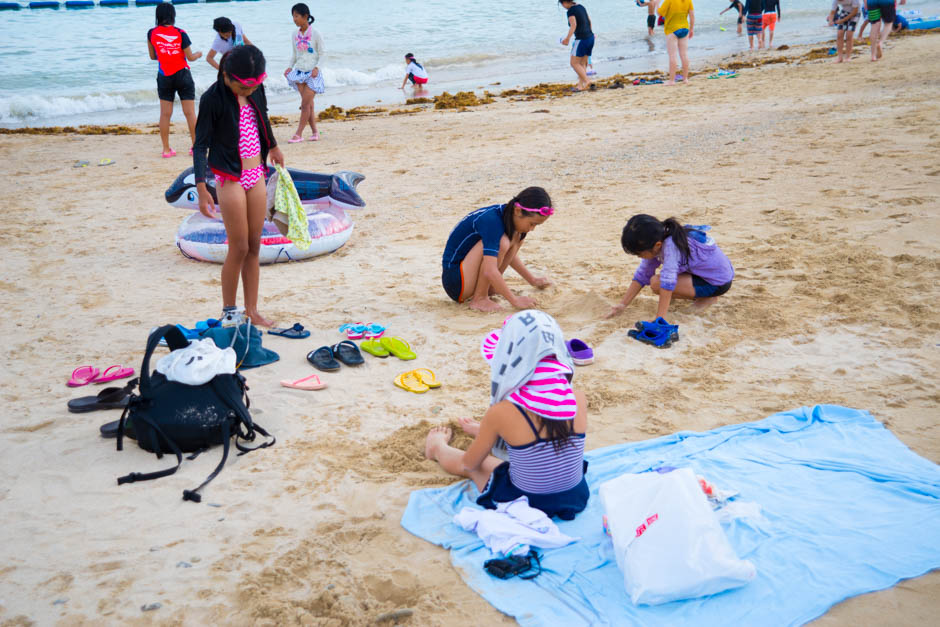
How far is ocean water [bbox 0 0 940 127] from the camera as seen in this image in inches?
649

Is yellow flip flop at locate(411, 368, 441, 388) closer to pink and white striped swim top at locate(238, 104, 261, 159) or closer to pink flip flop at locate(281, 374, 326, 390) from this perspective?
pink flip flop at locate(281, 374, 326, 390)

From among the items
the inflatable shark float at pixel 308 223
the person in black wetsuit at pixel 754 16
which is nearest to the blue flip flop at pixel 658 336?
the inflatable shark float at pixel 308 223

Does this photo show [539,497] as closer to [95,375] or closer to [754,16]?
[95,375]

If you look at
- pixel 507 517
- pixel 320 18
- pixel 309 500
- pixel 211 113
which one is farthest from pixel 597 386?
A: pixel 320 18

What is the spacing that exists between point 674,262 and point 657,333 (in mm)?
495

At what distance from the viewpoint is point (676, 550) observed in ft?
7.76

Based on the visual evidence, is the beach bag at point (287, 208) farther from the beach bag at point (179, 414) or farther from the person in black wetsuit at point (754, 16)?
the person in black wetsuit at point (754, 16)

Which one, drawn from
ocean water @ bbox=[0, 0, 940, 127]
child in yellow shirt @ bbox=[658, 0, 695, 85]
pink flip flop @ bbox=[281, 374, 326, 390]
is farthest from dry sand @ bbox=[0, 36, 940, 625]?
ocean water @ bbox=[0, 0, 940, 127]

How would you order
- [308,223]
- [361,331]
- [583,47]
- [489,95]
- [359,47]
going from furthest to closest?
[359,47], [489,95], [583,47], [308,223], [361,331]

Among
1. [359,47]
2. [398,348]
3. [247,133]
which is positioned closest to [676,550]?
[398,348]

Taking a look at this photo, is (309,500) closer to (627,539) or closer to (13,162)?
(627,539)

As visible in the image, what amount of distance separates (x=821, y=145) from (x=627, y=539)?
283 inches

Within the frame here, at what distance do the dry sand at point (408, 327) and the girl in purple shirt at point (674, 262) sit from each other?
185 mm

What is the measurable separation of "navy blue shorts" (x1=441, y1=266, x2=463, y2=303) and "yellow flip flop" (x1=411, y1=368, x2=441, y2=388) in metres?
0.98
